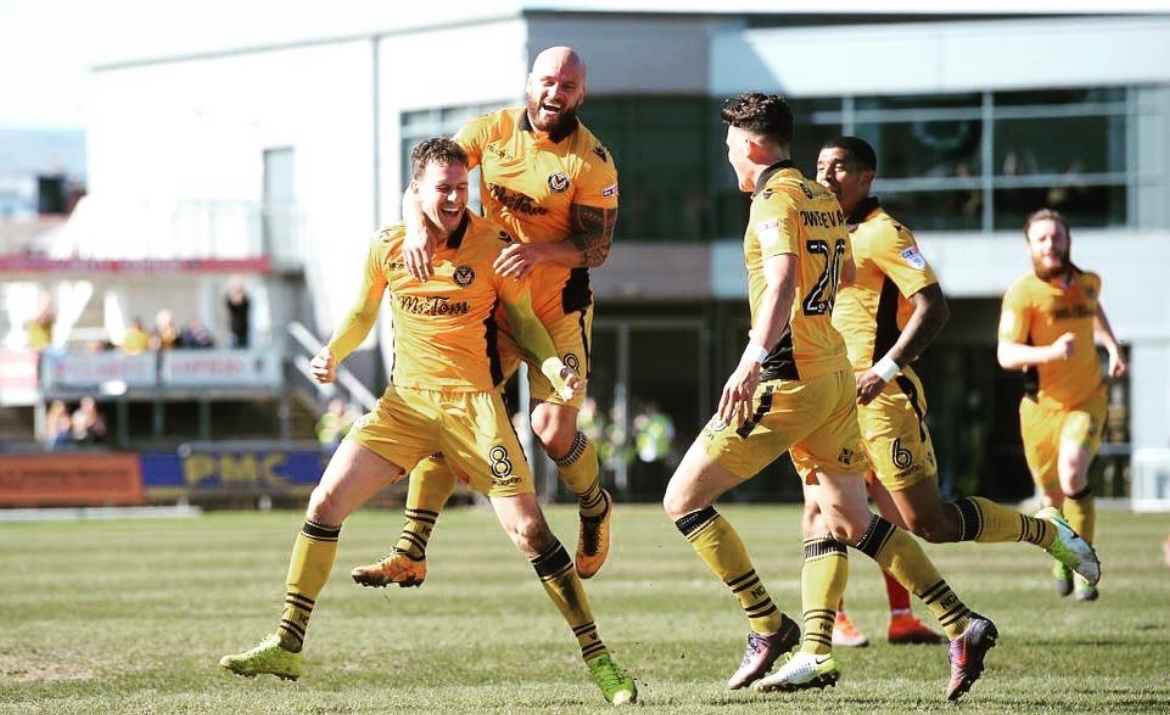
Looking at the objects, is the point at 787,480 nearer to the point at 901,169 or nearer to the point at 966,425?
the point at 966,425

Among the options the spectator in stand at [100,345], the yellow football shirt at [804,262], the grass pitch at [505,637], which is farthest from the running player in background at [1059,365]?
the spectator in stand at [100,345]

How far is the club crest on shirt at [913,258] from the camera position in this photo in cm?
1077

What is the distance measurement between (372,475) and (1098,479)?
3054cm

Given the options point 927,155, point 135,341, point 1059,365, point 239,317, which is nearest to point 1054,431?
point 1059,365

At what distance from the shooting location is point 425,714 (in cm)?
898

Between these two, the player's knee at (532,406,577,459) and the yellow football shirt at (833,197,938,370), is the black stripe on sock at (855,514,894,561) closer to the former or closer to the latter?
the yellow football shirt at (833,197,938,370)

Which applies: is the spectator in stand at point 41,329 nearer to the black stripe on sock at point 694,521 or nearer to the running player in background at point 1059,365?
the running player in background at point 1059,365

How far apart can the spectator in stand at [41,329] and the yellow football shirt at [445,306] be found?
3368 centimetres

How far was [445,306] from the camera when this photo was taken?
31.4ft

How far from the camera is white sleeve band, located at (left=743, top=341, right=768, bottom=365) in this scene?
8750 millimetres

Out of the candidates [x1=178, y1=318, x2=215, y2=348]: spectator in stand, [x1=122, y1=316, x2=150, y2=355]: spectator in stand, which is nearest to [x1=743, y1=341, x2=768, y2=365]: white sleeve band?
[x1=122, y1=316, x2=150, y2=355]: spectator in stand

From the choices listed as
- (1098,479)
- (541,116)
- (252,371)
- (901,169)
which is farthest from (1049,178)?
(541,116)

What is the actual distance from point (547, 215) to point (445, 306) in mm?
1203

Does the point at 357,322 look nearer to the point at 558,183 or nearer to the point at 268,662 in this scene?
the point at 558,183
